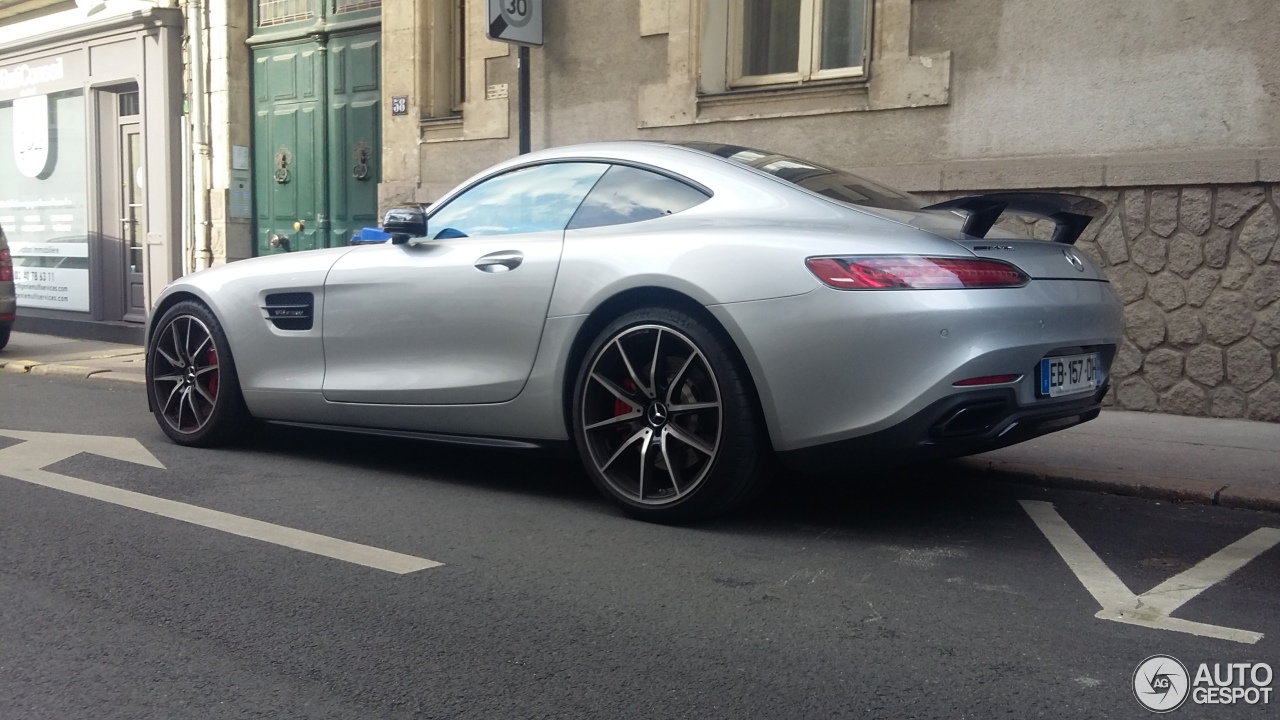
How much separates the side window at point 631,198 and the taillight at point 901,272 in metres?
0.76

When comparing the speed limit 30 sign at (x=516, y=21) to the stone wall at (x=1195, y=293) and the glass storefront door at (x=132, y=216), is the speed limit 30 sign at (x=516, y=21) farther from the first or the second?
the glass storefront door at (x=132, y=216)

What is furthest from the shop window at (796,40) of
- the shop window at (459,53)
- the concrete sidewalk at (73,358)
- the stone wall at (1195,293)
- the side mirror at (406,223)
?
the concrete sidewalk at (73,358)

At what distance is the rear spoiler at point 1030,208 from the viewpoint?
4098 mm

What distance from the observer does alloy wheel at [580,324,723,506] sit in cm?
428

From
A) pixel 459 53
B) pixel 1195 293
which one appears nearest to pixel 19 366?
pixel 459 53

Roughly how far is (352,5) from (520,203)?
796cm

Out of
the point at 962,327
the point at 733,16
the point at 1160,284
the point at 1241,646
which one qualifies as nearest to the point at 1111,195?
the point at 1160,284

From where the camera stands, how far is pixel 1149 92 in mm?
7344

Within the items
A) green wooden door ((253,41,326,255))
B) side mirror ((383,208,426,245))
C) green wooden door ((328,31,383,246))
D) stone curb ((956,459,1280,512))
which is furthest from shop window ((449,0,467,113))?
stone curb ((956,459,1280,512))

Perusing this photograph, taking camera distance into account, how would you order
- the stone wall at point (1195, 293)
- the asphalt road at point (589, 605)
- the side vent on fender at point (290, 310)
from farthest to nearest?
the stone wall at point (1195, 293), the side vent on fender at point (290, 310), the asphalt road at point (589, 605)

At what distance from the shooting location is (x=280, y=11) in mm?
12883

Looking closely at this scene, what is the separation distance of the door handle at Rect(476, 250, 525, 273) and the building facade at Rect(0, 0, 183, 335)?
958 cm

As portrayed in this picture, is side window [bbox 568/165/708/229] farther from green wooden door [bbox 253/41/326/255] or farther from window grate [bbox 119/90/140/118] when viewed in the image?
window grate [bbox 119/90/140/118]

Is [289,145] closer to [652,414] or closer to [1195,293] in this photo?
[1195,293]
